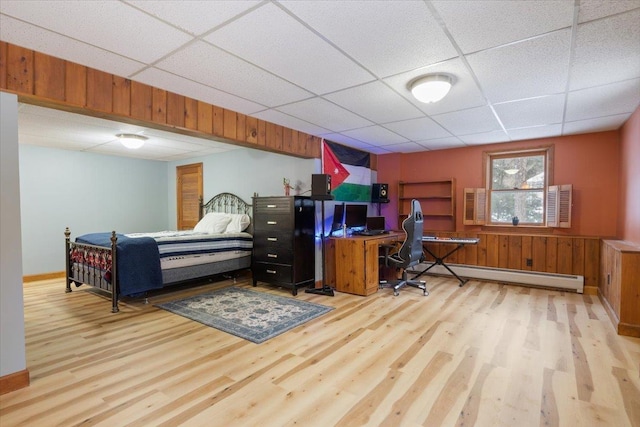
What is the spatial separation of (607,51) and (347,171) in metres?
3.58

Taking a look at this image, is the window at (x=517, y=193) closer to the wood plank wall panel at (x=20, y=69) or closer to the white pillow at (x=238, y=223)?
the white pillow at (x=238, y=223)

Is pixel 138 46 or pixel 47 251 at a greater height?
pixel 138 46

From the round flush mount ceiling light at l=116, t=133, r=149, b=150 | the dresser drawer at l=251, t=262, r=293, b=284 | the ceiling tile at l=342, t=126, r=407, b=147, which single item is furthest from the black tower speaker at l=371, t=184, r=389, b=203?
the round flush mount ceiling light at l=116, t=133, r=149, b=150

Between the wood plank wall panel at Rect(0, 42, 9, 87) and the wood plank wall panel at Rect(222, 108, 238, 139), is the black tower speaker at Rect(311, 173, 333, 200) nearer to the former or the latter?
the wood plank wall panel at Rect(222, 108, 238, 139)

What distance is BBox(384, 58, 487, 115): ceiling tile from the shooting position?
249cm

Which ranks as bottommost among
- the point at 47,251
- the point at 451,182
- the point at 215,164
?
the point at 47,251

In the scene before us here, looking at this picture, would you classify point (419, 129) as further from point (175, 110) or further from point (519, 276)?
point (175, 110)

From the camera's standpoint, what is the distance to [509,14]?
5.89ft

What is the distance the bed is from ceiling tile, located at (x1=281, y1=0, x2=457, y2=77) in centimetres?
332

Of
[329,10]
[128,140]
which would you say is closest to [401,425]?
[329,10]

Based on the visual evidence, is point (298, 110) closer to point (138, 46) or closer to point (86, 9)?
point (138, 46)

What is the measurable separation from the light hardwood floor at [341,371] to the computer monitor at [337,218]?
Result: 151 centimetres

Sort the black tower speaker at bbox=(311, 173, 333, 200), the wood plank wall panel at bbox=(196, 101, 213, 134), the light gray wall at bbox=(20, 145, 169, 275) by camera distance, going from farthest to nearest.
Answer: the light gray wall at bbox=(20, 145, 169, 275) < the black tower speaker at bbox=(311, 173, 333, 200) < the wood plank wall panel at bbox=(196, 101, 213, 134)

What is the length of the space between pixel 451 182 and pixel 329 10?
449 cm
